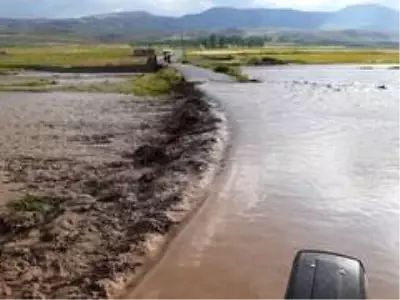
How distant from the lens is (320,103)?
96.9ft

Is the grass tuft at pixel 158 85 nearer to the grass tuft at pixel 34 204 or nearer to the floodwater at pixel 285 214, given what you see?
the floodwater at pixel 285 214

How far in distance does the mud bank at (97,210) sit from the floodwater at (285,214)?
0.42 m

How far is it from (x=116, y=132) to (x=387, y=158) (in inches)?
350

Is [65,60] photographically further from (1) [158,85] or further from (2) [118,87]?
(1) [158,85]

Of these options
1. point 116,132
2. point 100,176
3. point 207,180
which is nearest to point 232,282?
point 207,180

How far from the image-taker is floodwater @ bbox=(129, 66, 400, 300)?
776 cm

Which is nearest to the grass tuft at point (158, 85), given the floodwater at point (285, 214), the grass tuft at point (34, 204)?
the floodwater at point (285, 214)

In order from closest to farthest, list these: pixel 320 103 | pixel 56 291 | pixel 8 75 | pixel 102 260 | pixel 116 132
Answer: pixel 56 291, pixel 102 260, pixel 116 132, pixel 320 103, pixel 8 75

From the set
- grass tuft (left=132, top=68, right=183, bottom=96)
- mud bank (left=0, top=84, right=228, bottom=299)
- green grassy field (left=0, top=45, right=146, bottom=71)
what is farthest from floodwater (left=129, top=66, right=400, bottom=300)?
green grassy field (left=0, top=45, right=146, bottom=71)

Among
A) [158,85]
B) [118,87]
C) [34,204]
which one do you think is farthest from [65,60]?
[34,204]

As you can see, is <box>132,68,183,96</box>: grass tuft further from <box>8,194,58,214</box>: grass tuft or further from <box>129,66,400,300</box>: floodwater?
<box>8,194,58,214</box>: grass tuft

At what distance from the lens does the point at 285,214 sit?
10.4 m

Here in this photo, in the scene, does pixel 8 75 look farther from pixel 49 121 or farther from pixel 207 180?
pixel 207 180

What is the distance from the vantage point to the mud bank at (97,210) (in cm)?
773
